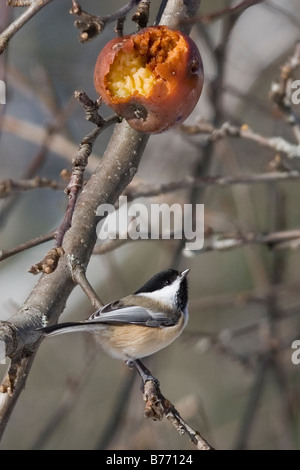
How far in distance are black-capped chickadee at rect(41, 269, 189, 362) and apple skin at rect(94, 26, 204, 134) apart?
0.39m

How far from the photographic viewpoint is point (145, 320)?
5.13 ft

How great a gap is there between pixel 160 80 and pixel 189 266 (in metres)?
2.34

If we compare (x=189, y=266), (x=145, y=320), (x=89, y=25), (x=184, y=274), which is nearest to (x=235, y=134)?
(x=184, y=274)

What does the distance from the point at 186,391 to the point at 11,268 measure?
1.07m

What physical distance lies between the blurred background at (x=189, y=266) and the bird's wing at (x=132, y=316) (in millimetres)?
459

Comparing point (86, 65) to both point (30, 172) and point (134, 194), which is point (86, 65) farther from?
point (134, 194)

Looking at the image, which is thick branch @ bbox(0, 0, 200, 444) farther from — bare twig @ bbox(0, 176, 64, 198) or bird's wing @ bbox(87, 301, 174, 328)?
bare twig @ bbox(0, 176, 64, 198)

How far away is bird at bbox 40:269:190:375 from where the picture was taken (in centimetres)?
143

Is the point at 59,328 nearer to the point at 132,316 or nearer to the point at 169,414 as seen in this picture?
the point at 169,414

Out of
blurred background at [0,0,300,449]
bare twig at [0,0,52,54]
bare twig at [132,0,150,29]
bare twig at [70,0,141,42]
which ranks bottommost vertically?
blurred background at [0,0,300,449]

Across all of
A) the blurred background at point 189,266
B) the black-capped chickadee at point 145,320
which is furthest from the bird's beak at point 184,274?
the blurred background at point 189,266

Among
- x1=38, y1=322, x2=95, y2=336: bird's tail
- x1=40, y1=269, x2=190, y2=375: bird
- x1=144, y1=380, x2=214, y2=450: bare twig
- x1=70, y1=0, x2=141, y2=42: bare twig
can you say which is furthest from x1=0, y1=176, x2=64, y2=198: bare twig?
x1=144, y1=380, x2=214, y2=450: bare twig

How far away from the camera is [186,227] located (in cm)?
197
